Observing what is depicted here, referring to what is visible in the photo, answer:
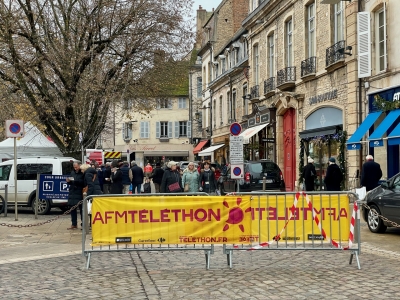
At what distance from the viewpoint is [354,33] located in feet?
67.3

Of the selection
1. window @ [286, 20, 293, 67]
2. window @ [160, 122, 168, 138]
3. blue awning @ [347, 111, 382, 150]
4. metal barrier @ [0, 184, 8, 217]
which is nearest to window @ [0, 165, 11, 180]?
metal barrier @ [0, 184, 8, 217]

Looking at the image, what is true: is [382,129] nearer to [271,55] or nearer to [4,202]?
[4,202]

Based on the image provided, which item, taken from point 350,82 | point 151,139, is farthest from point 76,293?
point 151,139

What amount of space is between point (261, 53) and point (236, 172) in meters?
16.3

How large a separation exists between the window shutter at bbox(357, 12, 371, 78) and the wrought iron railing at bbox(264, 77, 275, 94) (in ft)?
32.9

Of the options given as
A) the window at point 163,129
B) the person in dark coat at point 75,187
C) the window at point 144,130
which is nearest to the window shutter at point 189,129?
the window at point 163,129

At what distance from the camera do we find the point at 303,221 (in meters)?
8.69

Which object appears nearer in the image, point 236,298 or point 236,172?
point 236,298

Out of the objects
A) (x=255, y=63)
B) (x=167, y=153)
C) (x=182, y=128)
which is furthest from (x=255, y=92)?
(x=182, y=128)

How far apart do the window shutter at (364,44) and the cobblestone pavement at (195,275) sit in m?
10.0

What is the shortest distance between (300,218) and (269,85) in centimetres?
2196

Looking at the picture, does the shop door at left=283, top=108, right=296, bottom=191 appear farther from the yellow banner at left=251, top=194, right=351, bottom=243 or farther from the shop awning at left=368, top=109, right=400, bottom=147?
the yellow banner at left=251, top=194, right=351, bottom=243

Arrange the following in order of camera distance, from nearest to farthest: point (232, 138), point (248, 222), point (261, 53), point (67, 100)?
point (248, 222)
point (232, 138)
point (67, 100)
point (261, 53)

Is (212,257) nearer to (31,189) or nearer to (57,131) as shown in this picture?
(31,189)
